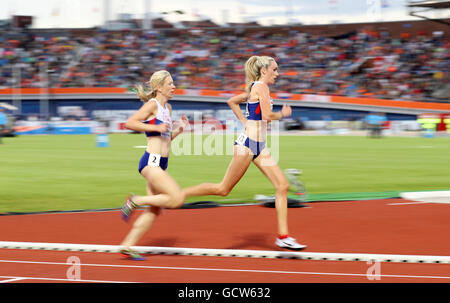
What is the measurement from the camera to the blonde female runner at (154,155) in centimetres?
718

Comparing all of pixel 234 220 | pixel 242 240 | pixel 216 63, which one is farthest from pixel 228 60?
pixel 242 240

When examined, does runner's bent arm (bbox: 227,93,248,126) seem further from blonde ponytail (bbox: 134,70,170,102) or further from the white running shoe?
the white running shoe

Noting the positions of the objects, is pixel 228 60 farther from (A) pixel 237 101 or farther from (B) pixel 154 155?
(B) pixel 154 155

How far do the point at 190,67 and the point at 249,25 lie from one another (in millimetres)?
7950

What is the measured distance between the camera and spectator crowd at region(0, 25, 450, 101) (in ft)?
185

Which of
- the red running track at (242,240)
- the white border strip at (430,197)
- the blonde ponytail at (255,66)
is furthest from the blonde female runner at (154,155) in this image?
the white border strip at (430,197)

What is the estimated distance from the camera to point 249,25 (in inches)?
2670

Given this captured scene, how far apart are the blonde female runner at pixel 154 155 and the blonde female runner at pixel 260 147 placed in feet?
1.43

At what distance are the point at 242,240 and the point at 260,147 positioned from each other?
1.51m

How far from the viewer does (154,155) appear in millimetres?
7254

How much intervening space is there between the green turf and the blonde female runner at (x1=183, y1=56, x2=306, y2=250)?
5.43m

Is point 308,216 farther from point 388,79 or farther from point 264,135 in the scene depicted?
point 388,79

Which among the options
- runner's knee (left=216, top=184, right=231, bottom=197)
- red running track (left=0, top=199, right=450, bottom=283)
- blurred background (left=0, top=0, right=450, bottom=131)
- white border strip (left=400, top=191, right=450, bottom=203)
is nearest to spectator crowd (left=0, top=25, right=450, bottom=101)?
blurred background (left=0, top=0, right=450, bottom=131)
